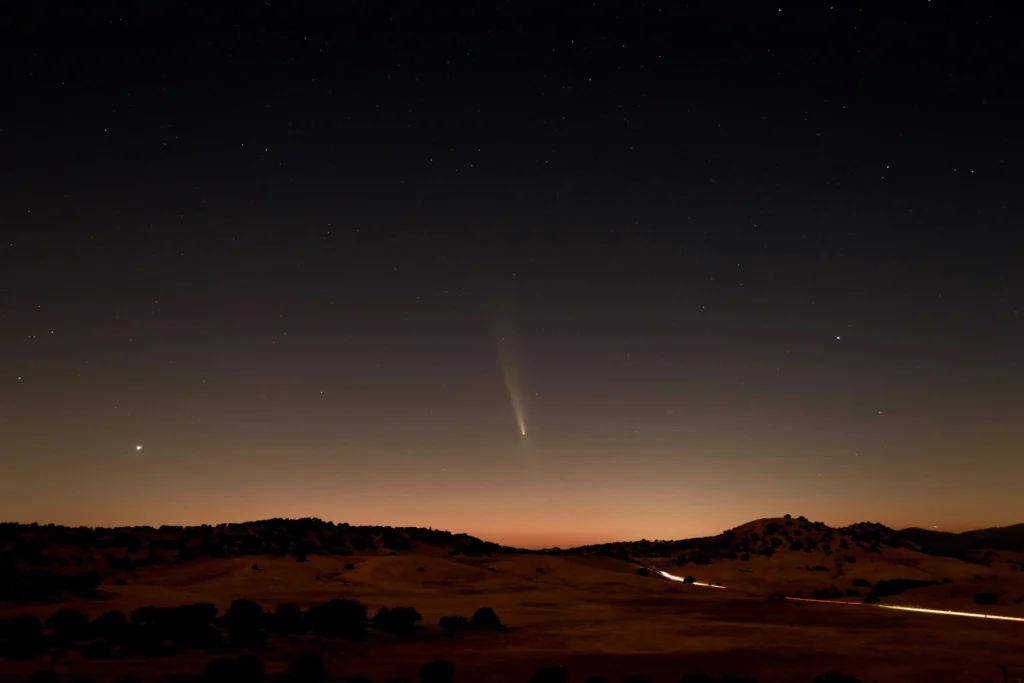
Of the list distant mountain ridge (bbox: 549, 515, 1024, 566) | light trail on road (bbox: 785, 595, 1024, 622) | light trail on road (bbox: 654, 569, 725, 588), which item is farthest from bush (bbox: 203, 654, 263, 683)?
distant mountain ridge (bbox: 549, 515, 1024, 566)

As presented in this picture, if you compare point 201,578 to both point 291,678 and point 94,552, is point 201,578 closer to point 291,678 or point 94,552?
point 94,552

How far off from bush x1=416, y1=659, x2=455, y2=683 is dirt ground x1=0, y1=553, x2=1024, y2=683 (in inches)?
31.3

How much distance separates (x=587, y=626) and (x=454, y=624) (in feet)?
20.8

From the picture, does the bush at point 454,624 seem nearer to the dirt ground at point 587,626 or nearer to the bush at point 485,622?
the bush at point 485,622

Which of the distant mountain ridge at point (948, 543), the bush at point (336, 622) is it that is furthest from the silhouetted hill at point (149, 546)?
the distant mountain ridge at point (948, 543)

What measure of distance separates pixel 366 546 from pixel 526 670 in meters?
53.0

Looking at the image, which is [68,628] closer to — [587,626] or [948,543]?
[587,626]

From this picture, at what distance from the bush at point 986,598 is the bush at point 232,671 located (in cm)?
4221

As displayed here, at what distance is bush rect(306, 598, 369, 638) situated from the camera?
28.2 meters

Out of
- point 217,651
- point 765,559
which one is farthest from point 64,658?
point 765,559

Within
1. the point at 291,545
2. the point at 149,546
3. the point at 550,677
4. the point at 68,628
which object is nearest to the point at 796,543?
the point at 291,545

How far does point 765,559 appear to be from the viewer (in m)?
78.6

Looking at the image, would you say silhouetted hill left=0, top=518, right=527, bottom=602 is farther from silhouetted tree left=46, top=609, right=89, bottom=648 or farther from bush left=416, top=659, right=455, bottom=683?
bush left=416, top=659, right=455, bottom=683

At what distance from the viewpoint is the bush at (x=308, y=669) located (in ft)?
64.6
